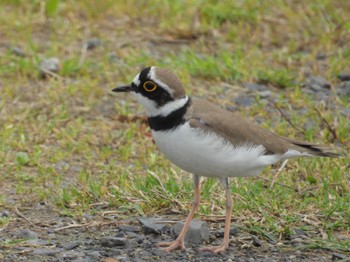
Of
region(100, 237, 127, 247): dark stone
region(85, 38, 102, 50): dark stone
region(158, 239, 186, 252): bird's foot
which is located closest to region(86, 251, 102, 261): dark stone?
region(100, 237, 127, 247): dark stone

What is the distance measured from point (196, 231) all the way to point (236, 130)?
0.72 m

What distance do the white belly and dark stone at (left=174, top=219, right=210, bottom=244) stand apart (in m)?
0.43

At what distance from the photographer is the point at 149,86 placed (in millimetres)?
5586

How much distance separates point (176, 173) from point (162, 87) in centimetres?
150

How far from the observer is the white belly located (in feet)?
17.5

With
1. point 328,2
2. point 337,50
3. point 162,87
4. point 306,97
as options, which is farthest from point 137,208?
point 328,2

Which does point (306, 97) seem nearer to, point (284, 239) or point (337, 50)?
point (337, 50)

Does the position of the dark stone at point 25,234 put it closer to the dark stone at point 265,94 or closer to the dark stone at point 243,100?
the dark stone at point 243,100

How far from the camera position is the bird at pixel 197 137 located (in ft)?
17.6

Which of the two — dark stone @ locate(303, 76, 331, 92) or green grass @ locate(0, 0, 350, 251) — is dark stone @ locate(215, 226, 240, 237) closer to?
green grass @ locate(0, 0, 350, 251)

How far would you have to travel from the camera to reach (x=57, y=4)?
10367 mm

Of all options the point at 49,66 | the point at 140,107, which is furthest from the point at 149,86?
the point at 49,66

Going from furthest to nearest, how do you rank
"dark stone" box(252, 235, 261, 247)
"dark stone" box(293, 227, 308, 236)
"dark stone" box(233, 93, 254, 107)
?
1. "dark stone" box(233, 93, 254, 107)
2. "dark stone" box(293, 227, 308, 236)
3. "dark stone" box(252, 235, 261, 247)

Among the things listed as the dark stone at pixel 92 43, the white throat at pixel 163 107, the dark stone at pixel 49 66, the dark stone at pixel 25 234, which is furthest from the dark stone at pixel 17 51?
the white throat at pixel 163 107
